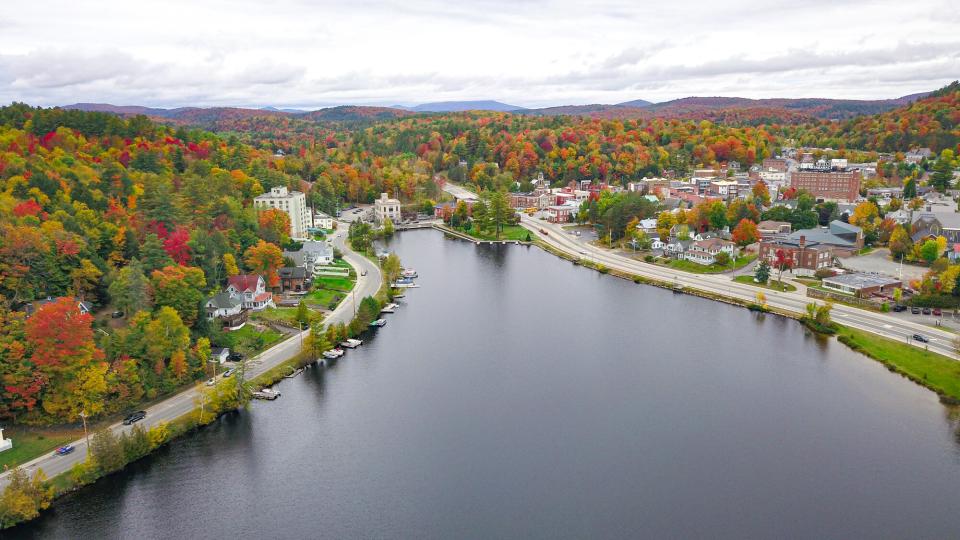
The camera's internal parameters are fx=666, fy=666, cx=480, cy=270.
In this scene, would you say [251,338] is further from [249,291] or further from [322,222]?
[322,222]

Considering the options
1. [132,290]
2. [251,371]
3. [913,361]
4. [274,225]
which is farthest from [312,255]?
[913,361]

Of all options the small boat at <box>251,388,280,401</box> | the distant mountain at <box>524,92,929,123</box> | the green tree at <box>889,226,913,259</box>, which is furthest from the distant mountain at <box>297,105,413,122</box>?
the small boat at <box>251,388,280,401</box>

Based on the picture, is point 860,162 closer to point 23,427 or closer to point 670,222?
point 670,222

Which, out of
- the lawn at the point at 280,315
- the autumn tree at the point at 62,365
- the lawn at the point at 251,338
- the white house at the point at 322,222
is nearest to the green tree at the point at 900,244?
the lawn at the point at 280,315

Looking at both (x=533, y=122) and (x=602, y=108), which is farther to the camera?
(x=602, y=108)

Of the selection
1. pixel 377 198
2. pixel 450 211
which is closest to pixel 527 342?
pixel 450 211

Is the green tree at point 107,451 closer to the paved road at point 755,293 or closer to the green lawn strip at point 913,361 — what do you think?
the green lawn strip at point 913,361
